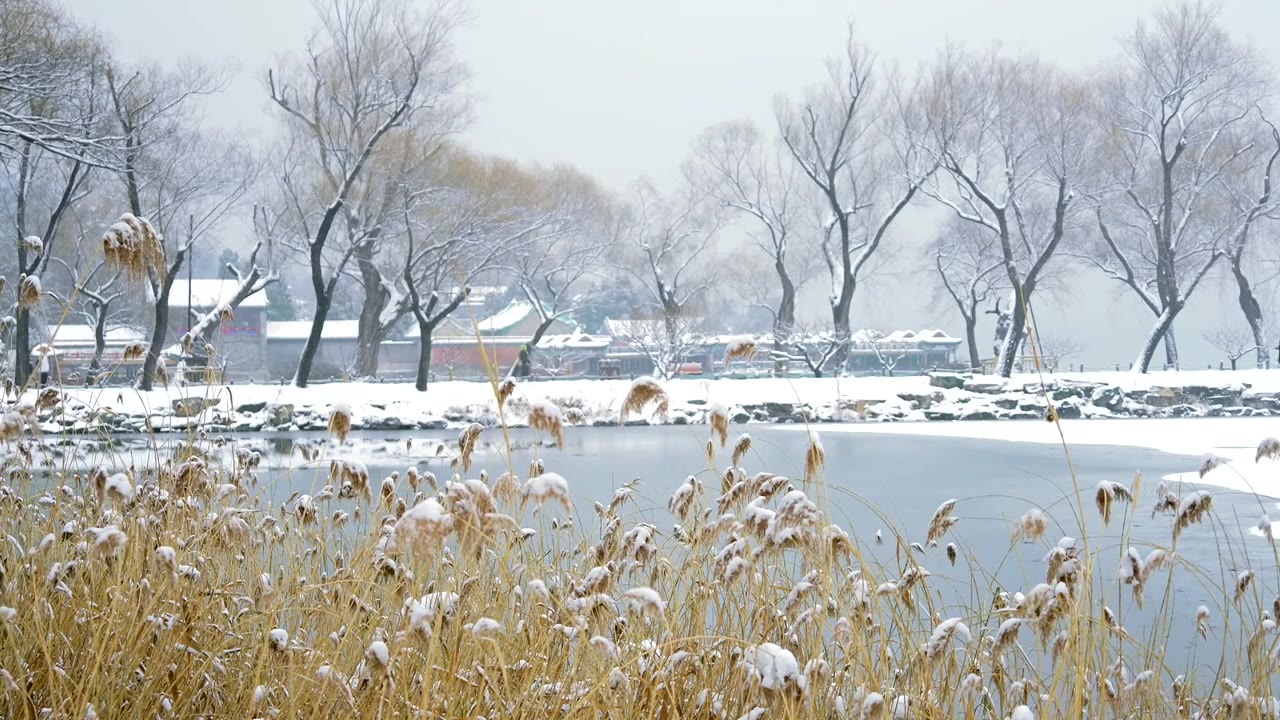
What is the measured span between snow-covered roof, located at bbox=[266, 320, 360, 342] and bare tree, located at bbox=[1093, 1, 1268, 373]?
101ft

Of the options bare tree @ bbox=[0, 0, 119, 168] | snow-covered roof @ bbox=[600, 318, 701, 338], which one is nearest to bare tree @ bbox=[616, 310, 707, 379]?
snow-covered roof @ bbox=[600, 318, 701, 338]

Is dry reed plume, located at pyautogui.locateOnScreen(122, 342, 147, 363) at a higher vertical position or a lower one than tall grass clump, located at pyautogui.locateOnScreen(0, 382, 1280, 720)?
higher

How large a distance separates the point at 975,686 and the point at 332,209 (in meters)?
19.0

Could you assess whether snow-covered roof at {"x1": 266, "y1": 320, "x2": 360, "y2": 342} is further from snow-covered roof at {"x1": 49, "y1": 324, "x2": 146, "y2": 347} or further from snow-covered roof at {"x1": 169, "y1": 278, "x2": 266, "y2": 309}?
snow-covered roof at {"x1": 49, "y1": 324, "x2": 146, "y2": 347}

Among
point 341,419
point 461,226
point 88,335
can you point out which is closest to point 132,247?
point 341,419

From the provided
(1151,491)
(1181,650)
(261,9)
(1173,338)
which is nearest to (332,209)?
(1151,491)

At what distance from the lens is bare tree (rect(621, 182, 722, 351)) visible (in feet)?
96.5

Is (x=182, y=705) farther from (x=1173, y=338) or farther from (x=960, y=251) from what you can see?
(x=960, y=251)

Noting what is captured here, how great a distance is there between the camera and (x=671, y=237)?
29531mm

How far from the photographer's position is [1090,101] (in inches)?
923

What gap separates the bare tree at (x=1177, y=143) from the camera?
74.4 feet

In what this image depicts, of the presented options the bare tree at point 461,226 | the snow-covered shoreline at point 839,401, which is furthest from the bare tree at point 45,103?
the bare tree at point 461,226

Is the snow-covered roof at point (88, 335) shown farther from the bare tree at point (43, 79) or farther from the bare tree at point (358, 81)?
the bare tree at point (43, 79)

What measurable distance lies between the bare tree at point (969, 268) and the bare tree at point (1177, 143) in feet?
12.6
